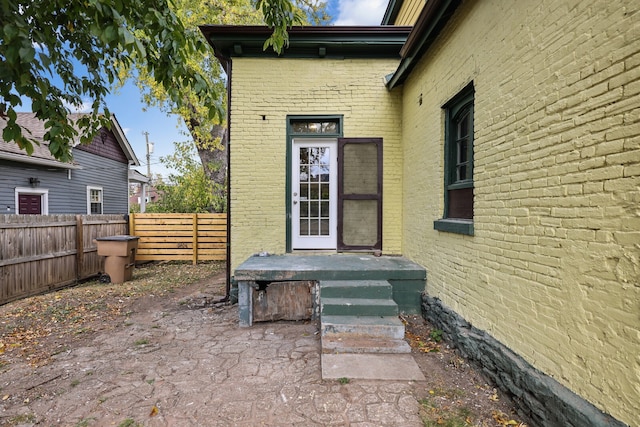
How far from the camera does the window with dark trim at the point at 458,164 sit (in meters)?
3.23

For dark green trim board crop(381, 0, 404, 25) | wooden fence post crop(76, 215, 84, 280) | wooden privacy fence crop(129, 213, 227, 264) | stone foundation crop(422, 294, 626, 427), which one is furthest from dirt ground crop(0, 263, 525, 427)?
dark green trim board crop(381, 0, 404, 25)

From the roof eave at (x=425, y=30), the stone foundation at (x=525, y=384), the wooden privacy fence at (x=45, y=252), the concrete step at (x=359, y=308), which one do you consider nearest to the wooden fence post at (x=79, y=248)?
the wooden privacy fence at (x=45, y=252)

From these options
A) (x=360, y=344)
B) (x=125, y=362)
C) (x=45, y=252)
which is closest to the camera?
(x=125, y=362)

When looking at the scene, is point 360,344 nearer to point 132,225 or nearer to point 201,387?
point 201,387

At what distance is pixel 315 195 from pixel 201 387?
3411 millimetres

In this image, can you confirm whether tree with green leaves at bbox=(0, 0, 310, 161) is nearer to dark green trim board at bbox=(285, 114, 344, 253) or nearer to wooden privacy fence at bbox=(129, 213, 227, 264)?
dark green trim board at bbox=(285, 114, 344, 253)

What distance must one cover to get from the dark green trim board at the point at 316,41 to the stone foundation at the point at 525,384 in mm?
4292

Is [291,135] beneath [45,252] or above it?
above

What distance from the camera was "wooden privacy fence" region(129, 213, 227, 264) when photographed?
8516 mm

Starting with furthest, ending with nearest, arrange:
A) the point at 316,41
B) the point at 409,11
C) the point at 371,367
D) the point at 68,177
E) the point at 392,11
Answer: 1. the point at 68,177
2. the point at 392,11
3. the point at 409,11
4. the point at 316,41
5. the point at 371,367

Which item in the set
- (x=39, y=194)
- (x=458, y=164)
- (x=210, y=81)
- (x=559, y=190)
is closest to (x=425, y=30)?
(x=458, y=164)

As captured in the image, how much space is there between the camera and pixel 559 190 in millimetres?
1938

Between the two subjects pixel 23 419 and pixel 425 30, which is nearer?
pixel 23 419

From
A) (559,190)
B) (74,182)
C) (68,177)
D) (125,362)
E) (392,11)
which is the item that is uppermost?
(392,11)
